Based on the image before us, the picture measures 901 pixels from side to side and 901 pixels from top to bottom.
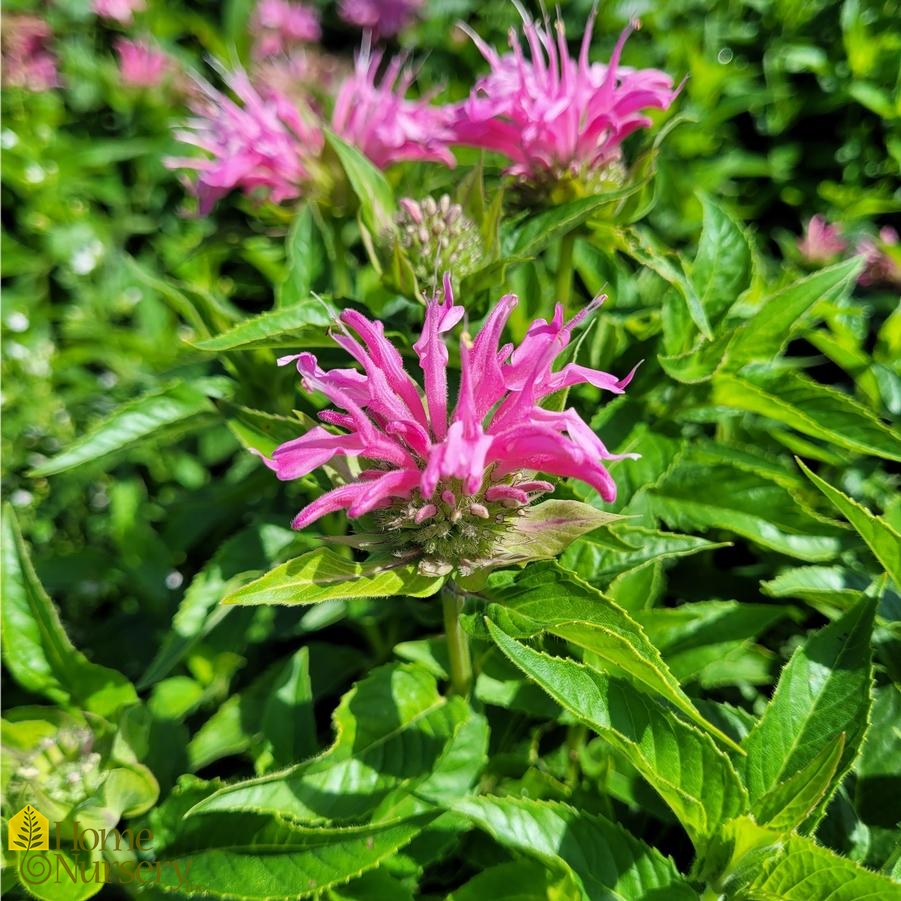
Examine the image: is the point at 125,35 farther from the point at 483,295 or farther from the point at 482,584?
the point at 482,584

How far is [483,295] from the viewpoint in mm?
1075

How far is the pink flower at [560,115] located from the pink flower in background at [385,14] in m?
2.29

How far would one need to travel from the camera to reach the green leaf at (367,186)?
1088mm

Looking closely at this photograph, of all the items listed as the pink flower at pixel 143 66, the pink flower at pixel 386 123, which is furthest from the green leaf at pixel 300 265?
the pink flower at pixel 143 66

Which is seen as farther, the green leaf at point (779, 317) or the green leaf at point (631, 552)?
the green leaf at point (779, 317)

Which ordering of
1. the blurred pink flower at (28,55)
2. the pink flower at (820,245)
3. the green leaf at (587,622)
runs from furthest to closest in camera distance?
1. the blurred pink flower at (28,55)
2. the pink flower at (820,245)
3. the green leaf at (587,622)

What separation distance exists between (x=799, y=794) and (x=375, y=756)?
498 mm

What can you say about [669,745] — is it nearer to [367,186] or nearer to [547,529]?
[547,529]

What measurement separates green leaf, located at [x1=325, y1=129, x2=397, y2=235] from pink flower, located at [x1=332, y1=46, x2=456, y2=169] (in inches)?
7.7

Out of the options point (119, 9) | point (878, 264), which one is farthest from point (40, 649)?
point (119, 9)

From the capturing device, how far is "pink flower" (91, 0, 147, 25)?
10.0 ft

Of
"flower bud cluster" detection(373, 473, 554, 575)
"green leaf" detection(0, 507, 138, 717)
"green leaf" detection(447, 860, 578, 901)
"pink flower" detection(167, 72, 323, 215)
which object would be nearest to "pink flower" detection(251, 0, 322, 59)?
"pink flower" detection(167, 72, 323, 215)

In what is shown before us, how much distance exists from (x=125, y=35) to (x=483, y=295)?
2984 mm

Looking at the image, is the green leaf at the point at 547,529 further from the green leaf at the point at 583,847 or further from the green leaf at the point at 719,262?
the green leaf at the point at 719,262
